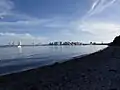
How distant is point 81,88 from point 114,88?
6.53ft

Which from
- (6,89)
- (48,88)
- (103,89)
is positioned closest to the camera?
(103,89)

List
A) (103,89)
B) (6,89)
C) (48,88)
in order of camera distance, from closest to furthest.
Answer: (103,89)
(48,88)
(6,89)

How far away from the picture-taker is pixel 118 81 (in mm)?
14039

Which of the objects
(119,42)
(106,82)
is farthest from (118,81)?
(119,42)

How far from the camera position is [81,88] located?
12.5 m

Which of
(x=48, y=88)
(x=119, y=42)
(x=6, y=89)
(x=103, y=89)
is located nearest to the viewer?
(x=103, y=89)

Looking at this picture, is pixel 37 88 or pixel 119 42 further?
pixel 119 42

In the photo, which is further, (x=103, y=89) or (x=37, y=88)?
(x=37, y=88)

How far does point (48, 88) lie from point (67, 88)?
4.55 ft

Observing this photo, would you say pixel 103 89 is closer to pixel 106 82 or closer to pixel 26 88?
pixel 106 82

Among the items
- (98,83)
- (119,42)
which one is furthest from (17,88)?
(119,42)

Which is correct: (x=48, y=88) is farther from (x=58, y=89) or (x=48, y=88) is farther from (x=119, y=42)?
(x=119, y=42)

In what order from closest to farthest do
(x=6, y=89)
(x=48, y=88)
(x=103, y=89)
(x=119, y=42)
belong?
(x=103, y=89) → (x=48, y=88) → (x=6, y=89) → (x=119, y=42)

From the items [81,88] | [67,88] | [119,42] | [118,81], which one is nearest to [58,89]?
[67,88]
